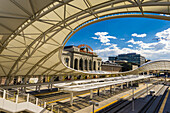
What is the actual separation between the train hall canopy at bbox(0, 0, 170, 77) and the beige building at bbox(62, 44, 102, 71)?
98.9ft

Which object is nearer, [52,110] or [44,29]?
[52,110]

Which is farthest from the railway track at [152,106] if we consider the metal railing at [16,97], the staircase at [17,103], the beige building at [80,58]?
the beige building at [80,58]

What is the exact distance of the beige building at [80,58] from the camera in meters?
65.6

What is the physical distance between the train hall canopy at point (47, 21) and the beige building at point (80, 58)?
3015 centimetres

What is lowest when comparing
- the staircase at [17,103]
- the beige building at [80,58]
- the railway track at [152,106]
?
the railway track at [152,106]

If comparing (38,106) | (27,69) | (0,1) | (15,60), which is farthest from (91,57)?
(0,1)

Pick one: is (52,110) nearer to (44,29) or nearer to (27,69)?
(44,29)

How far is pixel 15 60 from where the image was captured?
24.2 metres

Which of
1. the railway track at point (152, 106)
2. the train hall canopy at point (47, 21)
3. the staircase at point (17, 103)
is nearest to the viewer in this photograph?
the train hall canopy at point (47, 21)

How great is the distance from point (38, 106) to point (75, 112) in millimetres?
7956

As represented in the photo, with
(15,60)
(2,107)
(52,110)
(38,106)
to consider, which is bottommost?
(52,110)

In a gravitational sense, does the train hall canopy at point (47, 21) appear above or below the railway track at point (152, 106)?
above

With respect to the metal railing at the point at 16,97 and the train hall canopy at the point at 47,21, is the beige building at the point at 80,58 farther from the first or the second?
the metal railing at the point at 16,97

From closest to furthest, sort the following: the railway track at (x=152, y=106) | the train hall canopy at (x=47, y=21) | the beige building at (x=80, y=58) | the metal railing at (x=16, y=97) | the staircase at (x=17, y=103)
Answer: the train hall canopy at (x=47, y=21) < the staircase at (x=17, y=103) < the metal railing at (x=16, y=97) < the railway track at (x=152, y=106) < the beige building at (x=80, y=58)
